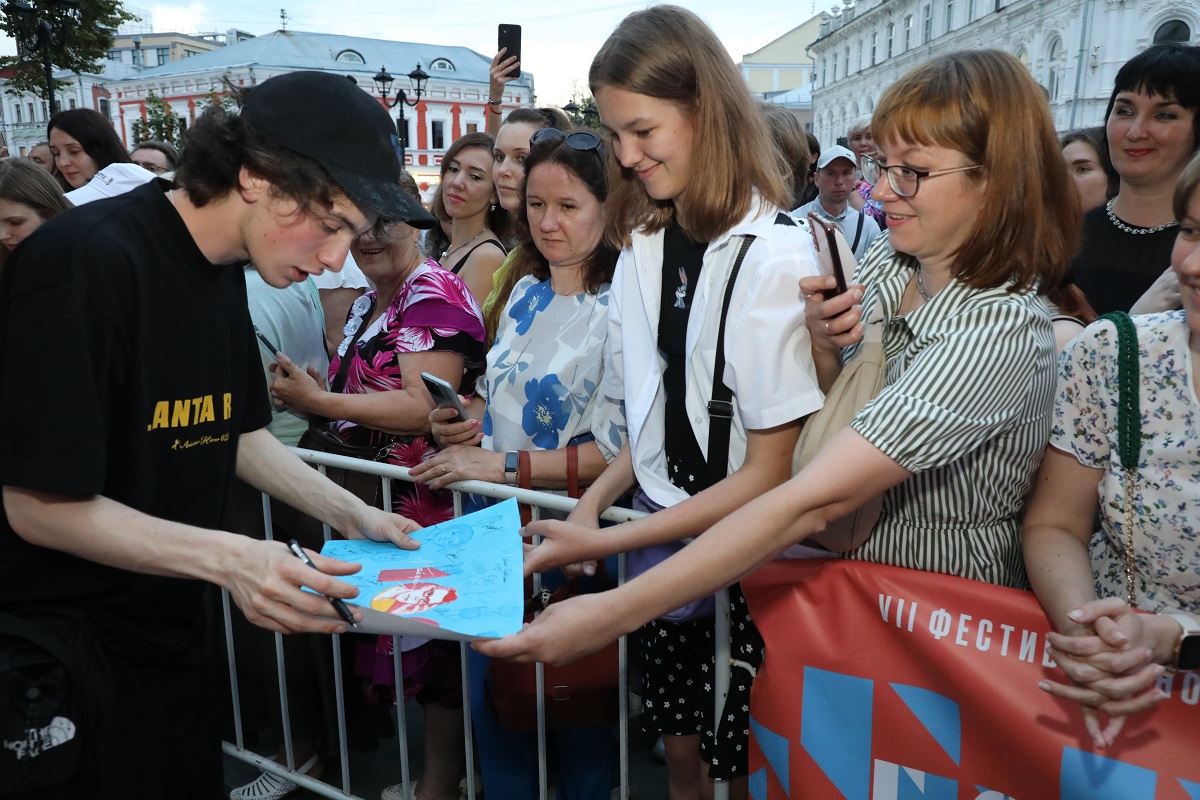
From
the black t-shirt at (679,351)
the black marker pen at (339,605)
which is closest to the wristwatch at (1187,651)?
the black t-shirt at (679,351)

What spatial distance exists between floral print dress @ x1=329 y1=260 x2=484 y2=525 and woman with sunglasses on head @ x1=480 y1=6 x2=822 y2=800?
94 centimetres

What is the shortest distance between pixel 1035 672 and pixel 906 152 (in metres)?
1.15

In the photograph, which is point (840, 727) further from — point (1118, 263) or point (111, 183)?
point (111, 183)

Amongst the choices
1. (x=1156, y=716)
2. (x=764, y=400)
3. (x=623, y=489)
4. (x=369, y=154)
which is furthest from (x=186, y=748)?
(x=1156, y=716)

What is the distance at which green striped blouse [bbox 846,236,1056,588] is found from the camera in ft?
5.82

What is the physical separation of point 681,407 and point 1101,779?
1257mm

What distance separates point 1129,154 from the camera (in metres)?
3.29

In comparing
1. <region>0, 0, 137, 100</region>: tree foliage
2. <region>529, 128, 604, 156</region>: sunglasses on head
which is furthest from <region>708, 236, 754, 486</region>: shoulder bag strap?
<region>0, 0, 137, 100</region>: tree foliage

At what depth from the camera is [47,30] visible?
15.1 meters

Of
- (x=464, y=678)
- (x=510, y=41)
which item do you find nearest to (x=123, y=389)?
(x=464, y=678)

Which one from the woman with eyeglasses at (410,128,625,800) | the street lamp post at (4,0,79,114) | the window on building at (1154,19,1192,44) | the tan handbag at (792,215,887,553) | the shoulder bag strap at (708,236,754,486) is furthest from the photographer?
the window on building at (1154,19,1192,44)

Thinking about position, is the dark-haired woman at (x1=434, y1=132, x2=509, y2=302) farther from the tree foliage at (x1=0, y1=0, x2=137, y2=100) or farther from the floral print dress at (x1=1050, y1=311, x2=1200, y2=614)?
the tree foliage at (x1=0, y1=0, x2=137, y2=100)

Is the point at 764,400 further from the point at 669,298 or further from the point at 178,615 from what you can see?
the point at 178,615

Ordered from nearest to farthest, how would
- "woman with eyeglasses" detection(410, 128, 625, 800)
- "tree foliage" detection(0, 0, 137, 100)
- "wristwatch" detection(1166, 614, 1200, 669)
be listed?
1. "wristwatch" detection(1166, 614, 1200, 669)
2. "woman with eyeglasses" detection(410, 128, 625, 800)
3. "tree foliage" detection(0, 0, 137, 100)
